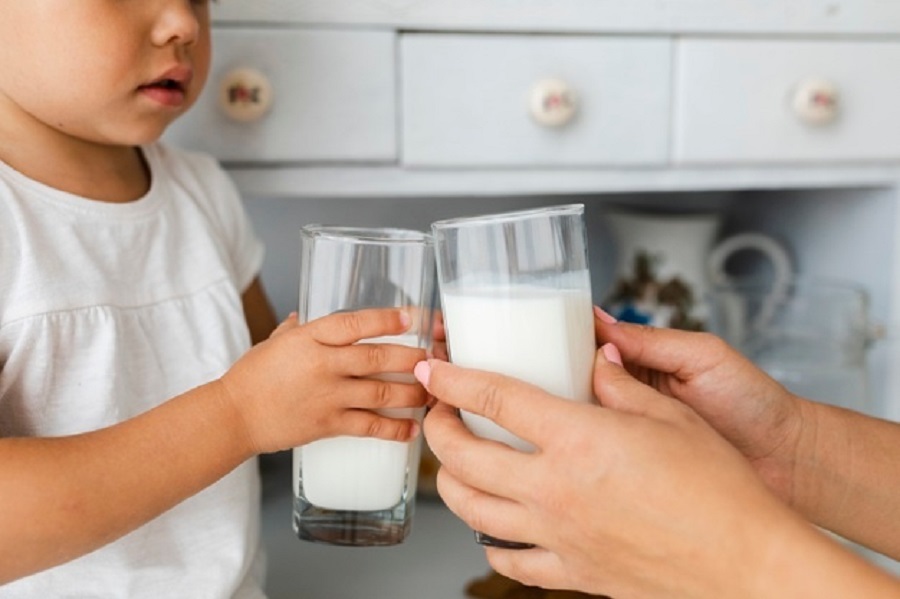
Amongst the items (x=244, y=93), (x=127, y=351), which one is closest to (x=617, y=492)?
(x=127, y=351)

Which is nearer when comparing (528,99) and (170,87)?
(170,87)

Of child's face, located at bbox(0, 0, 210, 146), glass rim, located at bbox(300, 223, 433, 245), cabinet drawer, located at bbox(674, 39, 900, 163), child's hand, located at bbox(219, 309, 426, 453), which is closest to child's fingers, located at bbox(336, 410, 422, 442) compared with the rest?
child's hand, located at bbox(219, 309, 426, 453)

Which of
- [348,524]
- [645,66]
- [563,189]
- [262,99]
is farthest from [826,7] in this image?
[348,524]

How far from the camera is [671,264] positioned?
4.11 ft

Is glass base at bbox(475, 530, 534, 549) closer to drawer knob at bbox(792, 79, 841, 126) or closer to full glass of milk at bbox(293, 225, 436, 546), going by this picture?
full glass of milk at bbox(293, 225, 436, 546)

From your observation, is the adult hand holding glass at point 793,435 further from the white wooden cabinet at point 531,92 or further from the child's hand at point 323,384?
the white wooden cabinet at point 531,92

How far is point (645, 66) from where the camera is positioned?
93 centimetres

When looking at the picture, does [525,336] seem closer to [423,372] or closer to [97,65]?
[423,372]

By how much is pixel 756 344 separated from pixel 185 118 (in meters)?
0.72

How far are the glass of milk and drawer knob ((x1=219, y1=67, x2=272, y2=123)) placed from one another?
0.34 meters

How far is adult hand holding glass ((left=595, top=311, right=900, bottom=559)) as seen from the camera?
0.72 m

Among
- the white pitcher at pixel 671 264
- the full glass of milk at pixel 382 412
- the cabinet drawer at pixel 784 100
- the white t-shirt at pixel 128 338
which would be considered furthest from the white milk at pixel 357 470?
the white pitcher at pixel 671 264

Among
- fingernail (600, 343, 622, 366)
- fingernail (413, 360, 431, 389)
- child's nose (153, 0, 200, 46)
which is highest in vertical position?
child's nose (153, 0, 200, 46)

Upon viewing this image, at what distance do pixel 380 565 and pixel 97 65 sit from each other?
1.72 feet
